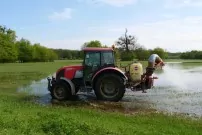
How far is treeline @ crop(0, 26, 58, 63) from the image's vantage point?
92381 mm

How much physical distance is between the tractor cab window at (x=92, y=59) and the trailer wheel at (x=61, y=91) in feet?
4.61

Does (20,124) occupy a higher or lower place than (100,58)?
lower

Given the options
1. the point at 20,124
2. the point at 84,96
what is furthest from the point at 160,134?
the point at 84,96

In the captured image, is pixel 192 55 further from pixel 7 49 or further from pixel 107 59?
pixel 107 59

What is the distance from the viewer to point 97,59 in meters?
16.6

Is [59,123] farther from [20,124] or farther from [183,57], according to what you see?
[183,57]

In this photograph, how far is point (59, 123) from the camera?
920cm

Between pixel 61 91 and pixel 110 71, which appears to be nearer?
pixel 110 71

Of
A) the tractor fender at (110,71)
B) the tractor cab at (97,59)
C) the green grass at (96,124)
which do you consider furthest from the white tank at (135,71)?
the green grass at (96,124)

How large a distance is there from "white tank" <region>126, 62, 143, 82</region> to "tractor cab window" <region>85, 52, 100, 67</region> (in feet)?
5.00

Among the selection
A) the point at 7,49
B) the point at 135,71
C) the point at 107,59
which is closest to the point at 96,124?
the point at 107,59

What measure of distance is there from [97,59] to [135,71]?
1836 mm

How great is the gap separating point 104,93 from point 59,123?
747 centimetres

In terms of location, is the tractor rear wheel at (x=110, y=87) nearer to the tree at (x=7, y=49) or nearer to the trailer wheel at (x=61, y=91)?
the trailer wheel at (x=61, y=91)
